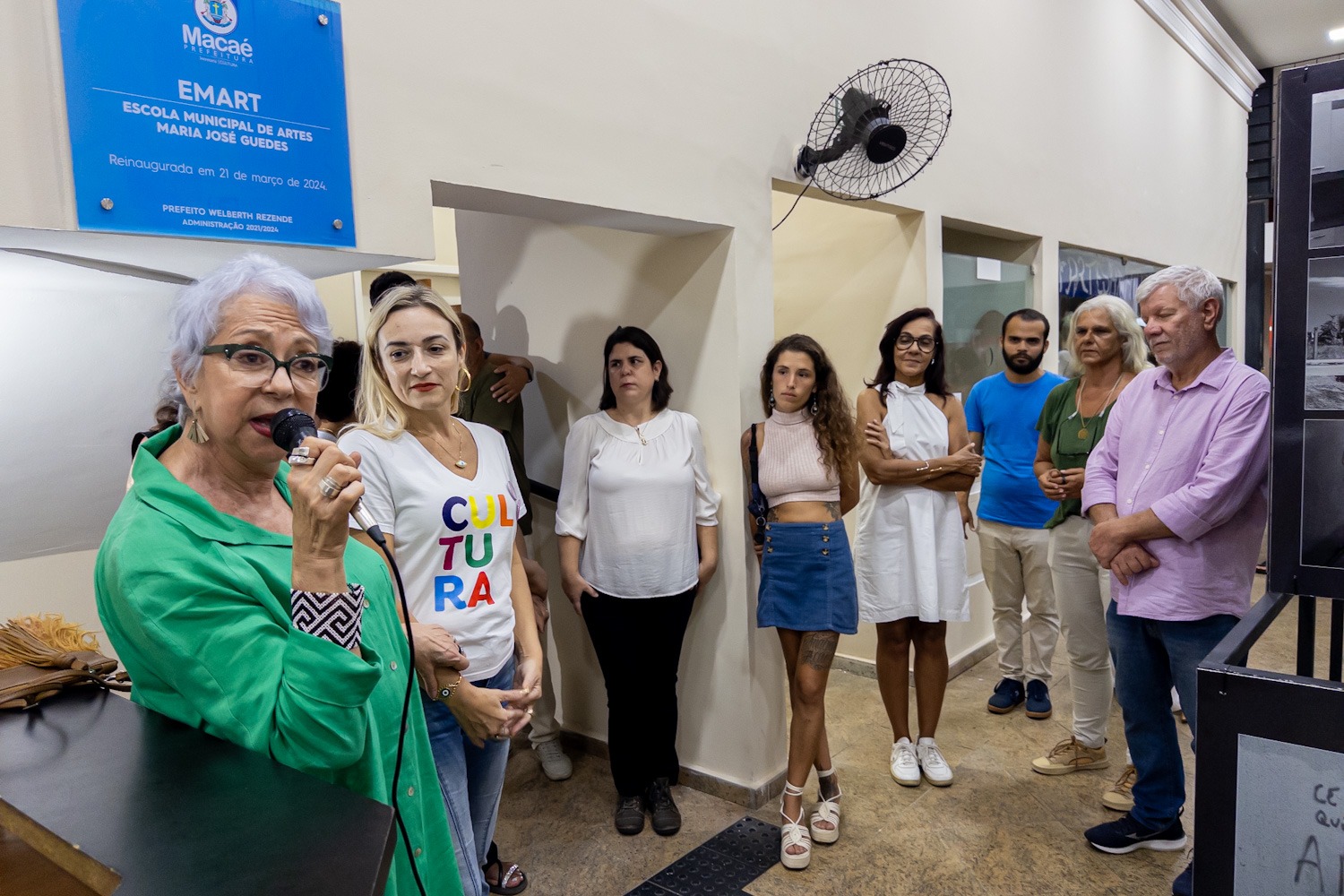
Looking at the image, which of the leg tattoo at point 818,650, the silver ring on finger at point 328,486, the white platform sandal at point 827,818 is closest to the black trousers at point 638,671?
the leg tattoo at point 818,650

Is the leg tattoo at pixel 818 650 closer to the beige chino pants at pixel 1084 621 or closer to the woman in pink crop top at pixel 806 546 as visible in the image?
the woman in pink crop top at pixel 806 546

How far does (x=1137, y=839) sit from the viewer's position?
259 cm

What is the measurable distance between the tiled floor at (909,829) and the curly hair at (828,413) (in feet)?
3.89

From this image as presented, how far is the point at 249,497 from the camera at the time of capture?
118cm

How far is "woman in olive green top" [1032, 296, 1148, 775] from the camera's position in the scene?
9.93ft

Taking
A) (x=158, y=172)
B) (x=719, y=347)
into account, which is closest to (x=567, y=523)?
(x=719, y=347)

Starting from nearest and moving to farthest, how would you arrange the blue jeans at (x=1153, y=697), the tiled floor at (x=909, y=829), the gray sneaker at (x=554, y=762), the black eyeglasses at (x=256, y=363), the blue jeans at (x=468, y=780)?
1. the black eyeglasses at (x=256, y=363)
2. the blue jeans at (x=468, y=780)
3. the blue jeans at (x=1153, y=697)
4. the tiled floor at (x=909, y=829)
5. the gray sneaker at (x=554, y=762)

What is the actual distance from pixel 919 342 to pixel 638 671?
1.53 m

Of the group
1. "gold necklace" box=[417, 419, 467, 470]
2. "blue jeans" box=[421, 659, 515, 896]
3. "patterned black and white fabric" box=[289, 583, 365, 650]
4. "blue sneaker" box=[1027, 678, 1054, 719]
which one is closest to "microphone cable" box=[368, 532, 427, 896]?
"patterned black and white fabric" box=[289, 583, 365, 650]

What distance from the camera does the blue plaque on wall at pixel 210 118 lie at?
1.50m

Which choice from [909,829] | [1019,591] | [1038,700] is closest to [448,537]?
[909,829]

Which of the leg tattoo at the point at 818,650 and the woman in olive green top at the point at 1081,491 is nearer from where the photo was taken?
the leg tattoo at the point at 818,650

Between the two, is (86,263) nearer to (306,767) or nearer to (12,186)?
(12,186)

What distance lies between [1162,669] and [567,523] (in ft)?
6.06
